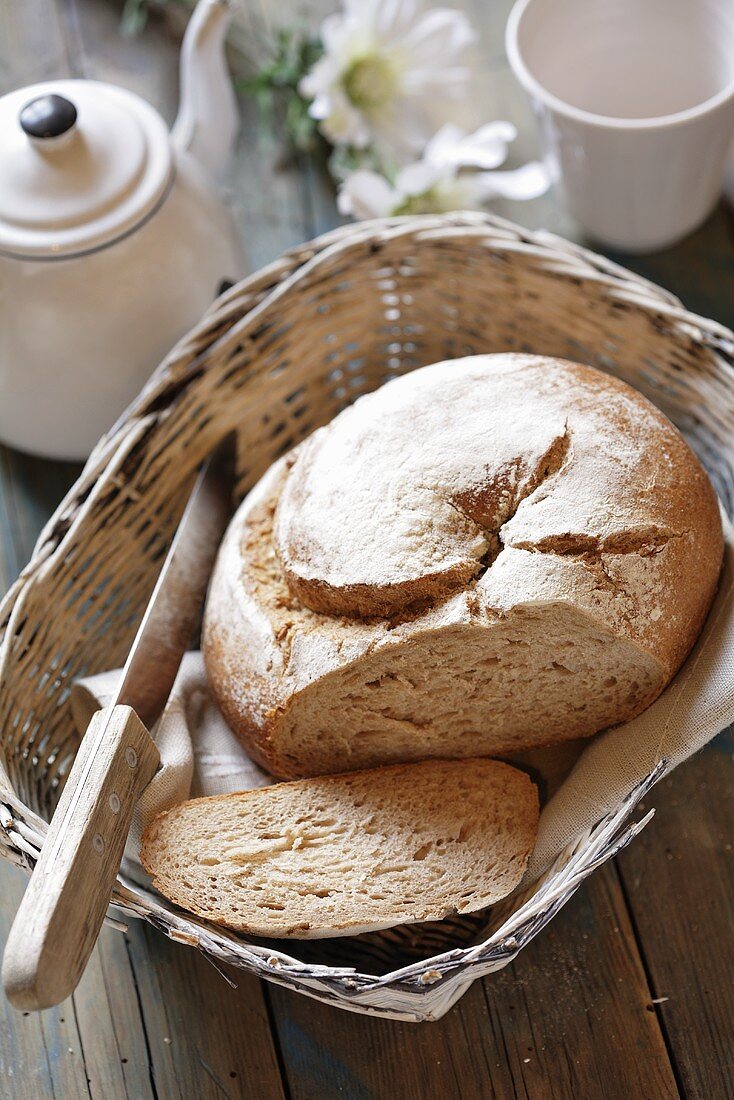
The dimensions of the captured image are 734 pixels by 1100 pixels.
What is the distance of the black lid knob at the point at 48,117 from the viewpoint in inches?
50.9

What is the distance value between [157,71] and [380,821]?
4.72 ft

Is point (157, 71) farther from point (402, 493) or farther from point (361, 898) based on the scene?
point (361, 898)

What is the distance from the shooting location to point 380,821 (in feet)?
3.84

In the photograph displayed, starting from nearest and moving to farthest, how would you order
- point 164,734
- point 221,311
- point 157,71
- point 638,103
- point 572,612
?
point 572,612
point 164,734
point 221,311
point 638,103
point 157,71

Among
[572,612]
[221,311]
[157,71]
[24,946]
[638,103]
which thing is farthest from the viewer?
[157,71]

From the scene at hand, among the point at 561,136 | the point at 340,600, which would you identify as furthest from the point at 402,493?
the point at 561,136

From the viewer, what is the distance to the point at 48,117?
1.29 m

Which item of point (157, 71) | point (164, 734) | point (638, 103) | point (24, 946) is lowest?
point (164, 734)

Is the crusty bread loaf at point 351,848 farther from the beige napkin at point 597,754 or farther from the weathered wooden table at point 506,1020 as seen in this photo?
the weathered wooden table at point 506,1020

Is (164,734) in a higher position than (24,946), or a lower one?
lower

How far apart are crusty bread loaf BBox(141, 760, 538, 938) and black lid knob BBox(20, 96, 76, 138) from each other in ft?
2.67

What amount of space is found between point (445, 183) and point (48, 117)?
63 centimetres

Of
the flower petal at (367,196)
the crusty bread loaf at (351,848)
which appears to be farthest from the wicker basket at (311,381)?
the flower petal at (367,196)

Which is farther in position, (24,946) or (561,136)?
(561,136)
